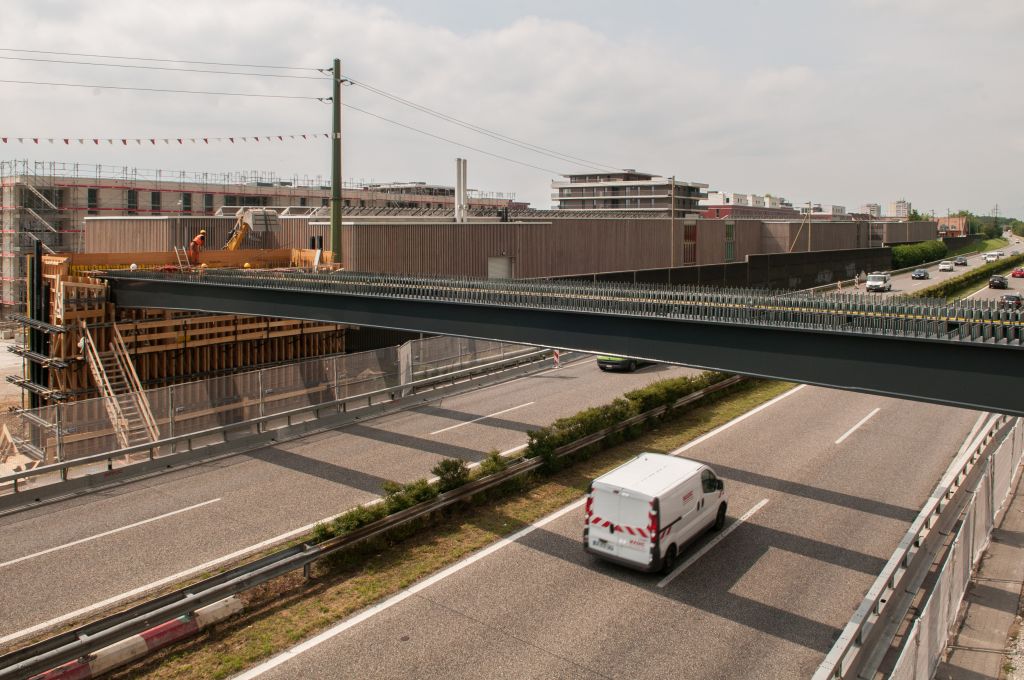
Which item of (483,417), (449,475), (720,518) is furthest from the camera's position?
(483,417)

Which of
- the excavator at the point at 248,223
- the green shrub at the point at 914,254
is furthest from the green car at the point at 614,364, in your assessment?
the green shrub at the point at 914,254

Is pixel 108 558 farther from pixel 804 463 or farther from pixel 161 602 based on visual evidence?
pixel 804 463

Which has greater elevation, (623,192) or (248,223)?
(623,192)

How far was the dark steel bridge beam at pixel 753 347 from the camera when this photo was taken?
39.3 ft

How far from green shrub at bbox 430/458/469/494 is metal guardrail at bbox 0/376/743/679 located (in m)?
0.18

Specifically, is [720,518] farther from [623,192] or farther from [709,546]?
[623,192]

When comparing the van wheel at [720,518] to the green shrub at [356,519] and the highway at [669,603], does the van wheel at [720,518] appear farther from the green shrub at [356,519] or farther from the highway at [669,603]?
the green shrub at [356,519]

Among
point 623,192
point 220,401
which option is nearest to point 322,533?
point 220,401

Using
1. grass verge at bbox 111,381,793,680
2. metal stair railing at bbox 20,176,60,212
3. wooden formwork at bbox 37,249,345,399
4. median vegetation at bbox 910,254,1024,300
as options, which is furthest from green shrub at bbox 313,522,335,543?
metal stair railing at bbox 20,176,60,212

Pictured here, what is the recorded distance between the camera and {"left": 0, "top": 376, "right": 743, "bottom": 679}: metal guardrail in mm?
10625

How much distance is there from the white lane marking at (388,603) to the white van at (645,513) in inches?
81.3

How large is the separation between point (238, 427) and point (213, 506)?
481 cm

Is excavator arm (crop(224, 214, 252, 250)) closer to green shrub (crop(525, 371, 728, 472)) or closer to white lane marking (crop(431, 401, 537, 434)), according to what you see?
white lane marking (crop(431, 401, 537, 434))

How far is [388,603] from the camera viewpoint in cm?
1346
